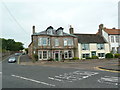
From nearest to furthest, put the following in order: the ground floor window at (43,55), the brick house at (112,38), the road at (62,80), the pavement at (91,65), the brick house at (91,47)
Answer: the road at (62,80) → the pavement at (91,65) → the ground floor window at (43,55) → the brick house at (91,47) → the brick house at (112,38)

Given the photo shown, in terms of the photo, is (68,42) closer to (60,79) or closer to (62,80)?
(60,79)

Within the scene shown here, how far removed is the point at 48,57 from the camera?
88.7 feet

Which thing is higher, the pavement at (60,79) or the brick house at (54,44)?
the brick house at (54,44)

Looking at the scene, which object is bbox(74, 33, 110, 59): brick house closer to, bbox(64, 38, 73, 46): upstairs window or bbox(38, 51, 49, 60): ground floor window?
bbox(64, 38, 73, 46): upstairs window

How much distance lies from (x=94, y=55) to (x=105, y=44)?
4641 mm

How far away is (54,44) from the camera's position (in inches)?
1107

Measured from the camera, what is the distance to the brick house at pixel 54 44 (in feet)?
86.9

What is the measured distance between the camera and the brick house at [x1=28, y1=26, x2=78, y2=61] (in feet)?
86.9

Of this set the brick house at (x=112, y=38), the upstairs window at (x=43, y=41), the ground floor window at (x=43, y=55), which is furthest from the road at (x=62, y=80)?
the brick house at (x=112, y=38)

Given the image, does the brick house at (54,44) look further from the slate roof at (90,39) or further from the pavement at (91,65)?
the pavement at (91,65)

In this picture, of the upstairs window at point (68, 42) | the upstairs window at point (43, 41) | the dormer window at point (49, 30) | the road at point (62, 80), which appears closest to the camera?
the road at point (62, 80)

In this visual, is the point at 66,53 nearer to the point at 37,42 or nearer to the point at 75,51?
the point at 75,51

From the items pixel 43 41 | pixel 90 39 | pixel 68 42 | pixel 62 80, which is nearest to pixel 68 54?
pixel 68 42

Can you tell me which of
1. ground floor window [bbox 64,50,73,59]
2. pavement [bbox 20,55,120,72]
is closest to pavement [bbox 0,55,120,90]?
pavement [bbox 20,55,120,72]
